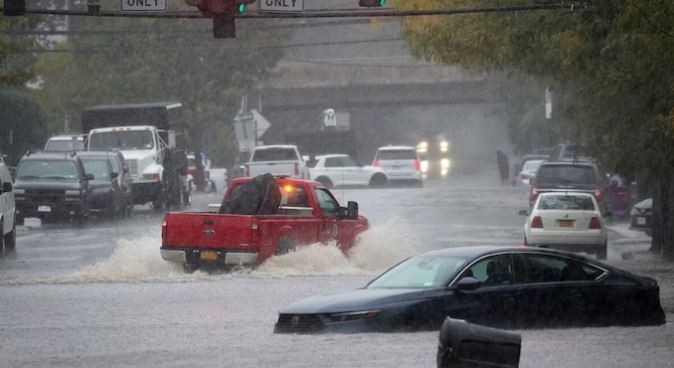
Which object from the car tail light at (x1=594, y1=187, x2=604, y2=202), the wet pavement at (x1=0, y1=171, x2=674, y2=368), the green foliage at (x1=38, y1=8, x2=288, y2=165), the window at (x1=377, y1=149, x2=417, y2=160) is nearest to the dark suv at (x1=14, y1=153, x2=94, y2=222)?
the wet pavement at (x1=0, y1=171, x2=674, y2=368)

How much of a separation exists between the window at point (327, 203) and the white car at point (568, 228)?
250 inches

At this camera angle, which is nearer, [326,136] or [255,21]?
[255,21]

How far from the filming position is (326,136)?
8019cm

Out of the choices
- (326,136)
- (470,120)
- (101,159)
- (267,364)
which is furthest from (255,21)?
(470,120)

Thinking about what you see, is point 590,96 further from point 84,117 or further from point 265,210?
point 84,117

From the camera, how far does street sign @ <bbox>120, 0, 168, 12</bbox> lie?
1069 inches

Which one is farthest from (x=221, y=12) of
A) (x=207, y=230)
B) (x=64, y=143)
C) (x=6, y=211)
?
(x=64, y=143)

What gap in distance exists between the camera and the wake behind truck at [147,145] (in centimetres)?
4647

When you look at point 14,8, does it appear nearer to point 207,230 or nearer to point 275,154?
point 207,230

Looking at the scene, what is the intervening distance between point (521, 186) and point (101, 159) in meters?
27.6

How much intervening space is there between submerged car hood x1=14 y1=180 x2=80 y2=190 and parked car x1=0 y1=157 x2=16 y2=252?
23.6 feet

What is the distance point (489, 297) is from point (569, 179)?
23.5 metres

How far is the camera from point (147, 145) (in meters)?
47.7

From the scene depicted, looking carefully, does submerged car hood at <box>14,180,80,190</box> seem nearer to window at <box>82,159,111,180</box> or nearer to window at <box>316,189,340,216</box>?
window at <box>82,159,111,180</box>
